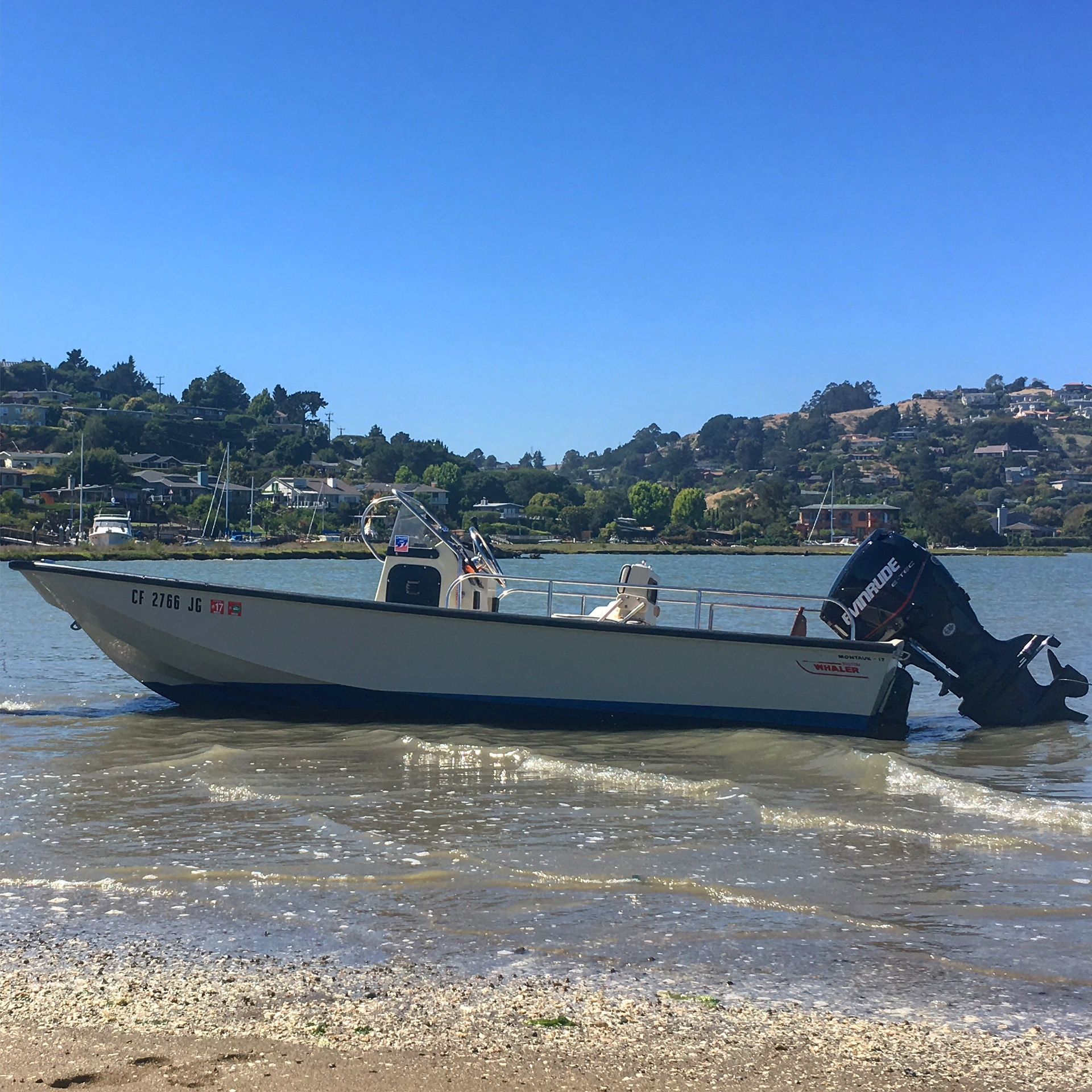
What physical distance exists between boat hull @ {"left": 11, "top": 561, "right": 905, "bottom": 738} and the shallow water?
28cm

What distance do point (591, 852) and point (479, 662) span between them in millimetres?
4213

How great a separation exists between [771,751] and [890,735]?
1328 millimetres

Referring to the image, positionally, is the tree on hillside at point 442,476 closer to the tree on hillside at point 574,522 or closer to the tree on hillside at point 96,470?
the tree on hillside at point 574,522

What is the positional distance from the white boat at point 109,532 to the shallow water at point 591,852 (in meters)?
59.9

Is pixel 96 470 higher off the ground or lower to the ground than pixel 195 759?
higher

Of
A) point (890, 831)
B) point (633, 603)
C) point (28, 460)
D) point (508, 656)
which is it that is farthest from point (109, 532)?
point (890, 831)

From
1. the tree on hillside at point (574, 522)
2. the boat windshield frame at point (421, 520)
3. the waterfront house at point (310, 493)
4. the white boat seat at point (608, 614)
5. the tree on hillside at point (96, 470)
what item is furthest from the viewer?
the tree on hillside at point (574, 522)

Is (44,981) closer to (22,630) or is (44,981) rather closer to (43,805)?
(43,805)

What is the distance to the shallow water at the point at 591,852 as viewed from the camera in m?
5.13

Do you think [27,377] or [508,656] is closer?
[508,656]

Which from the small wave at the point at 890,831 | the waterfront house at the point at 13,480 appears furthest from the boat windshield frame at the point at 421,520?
the waterfront house at the point at 13,480

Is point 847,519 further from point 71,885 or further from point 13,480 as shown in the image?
point 71,885

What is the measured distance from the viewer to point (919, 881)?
6391 mm

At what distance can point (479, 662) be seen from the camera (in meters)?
10.9
